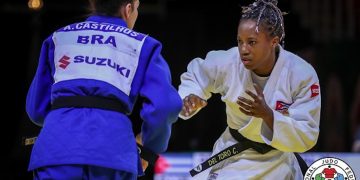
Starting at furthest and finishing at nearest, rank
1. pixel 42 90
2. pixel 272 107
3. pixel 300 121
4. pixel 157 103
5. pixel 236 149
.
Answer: pixel 236 149
pixel 272 107
pixel 300 121
pixel 42 90
pixel 157 103

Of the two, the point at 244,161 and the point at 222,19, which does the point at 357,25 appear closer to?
the point at 222,19

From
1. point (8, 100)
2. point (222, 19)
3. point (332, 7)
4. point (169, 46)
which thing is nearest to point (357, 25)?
point (332, 7)

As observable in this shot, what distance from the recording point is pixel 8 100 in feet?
24.3

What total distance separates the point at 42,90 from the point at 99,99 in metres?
0.31

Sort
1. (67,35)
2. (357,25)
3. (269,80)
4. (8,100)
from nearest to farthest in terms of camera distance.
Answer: (67,35) → (269,80) → (8,100) → (357,25)

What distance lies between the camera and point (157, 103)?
295 centimetres

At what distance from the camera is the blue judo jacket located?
291 cm

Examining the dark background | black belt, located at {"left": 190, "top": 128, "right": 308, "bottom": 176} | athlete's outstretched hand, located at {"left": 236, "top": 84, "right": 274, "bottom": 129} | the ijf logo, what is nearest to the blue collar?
athlete's outstretched hand, located at {"left": 236, "top": 84, "right": 274, "bottom": 129}

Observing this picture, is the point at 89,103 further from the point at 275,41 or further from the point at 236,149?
the point at 275,41

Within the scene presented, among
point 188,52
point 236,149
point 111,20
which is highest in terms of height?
point 111,20

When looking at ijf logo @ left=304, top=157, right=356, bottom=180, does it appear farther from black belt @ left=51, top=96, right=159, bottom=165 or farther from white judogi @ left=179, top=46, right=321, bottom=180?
black belt @ left=51, top=96, right=159, bottom=165

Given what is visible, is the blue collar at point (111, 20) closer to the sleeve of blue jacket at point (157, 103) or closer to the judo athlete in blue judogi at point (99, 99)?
the judo athlete in blue judogi at point (99, 99)

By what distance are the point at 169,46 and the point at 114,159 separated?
461 centimetres

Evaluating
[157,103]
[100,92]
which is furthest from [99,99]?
[157,103]
